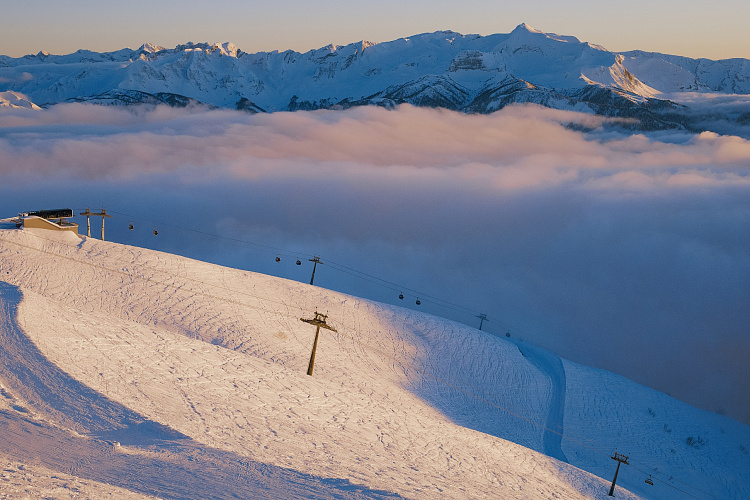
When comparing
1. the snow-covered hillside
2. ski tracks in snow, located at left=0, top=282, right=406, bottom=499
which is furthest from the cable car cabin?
ski tracks in snow, located at left=0, top=282, right=406, bottom=499

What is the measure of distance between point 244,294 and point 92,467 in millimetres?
38511

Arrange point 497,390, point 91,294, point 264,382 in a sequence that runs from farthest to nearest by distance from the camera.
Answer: point 497,390 → point 91,294 → point 264,382

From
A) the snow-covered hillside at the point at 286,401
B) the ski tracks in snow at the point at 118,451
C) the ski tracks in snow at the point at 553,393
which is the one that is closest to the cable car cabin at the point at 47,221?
the snow-covered hillside at the point at 286,401

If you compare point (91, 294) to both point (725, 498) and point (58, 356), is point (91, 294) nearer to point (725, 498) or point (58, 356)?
point (58, 356)

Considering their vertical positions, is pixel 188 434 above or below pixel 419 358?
above

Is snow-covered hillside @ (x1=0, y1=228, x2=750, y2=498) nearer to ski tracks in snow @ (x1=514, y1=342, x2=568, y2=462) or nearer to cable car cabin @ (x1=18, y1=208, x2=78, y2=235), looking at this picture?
ski tracks in snow @ (x1=514, y1=342, x2=568, y2=462)

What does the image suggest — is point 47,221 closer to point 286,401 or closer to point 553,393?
point 286,401

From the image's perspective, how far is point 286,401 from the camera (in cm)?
3250

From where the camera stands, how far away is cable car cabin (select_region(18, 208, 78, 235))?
6197 centimetres

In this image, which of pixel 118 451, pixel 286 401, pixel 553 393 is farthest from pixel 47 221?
pixel 553 393

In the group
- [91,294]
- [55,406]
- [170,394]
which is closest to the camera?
[55,406]

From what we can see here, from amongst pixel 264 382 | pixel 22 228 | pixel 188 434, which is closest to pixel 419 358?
pixel 264 382

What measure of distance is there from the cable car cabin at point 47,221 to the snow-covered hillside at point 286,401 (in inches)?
153

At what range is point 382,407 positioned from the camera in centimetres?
3731
